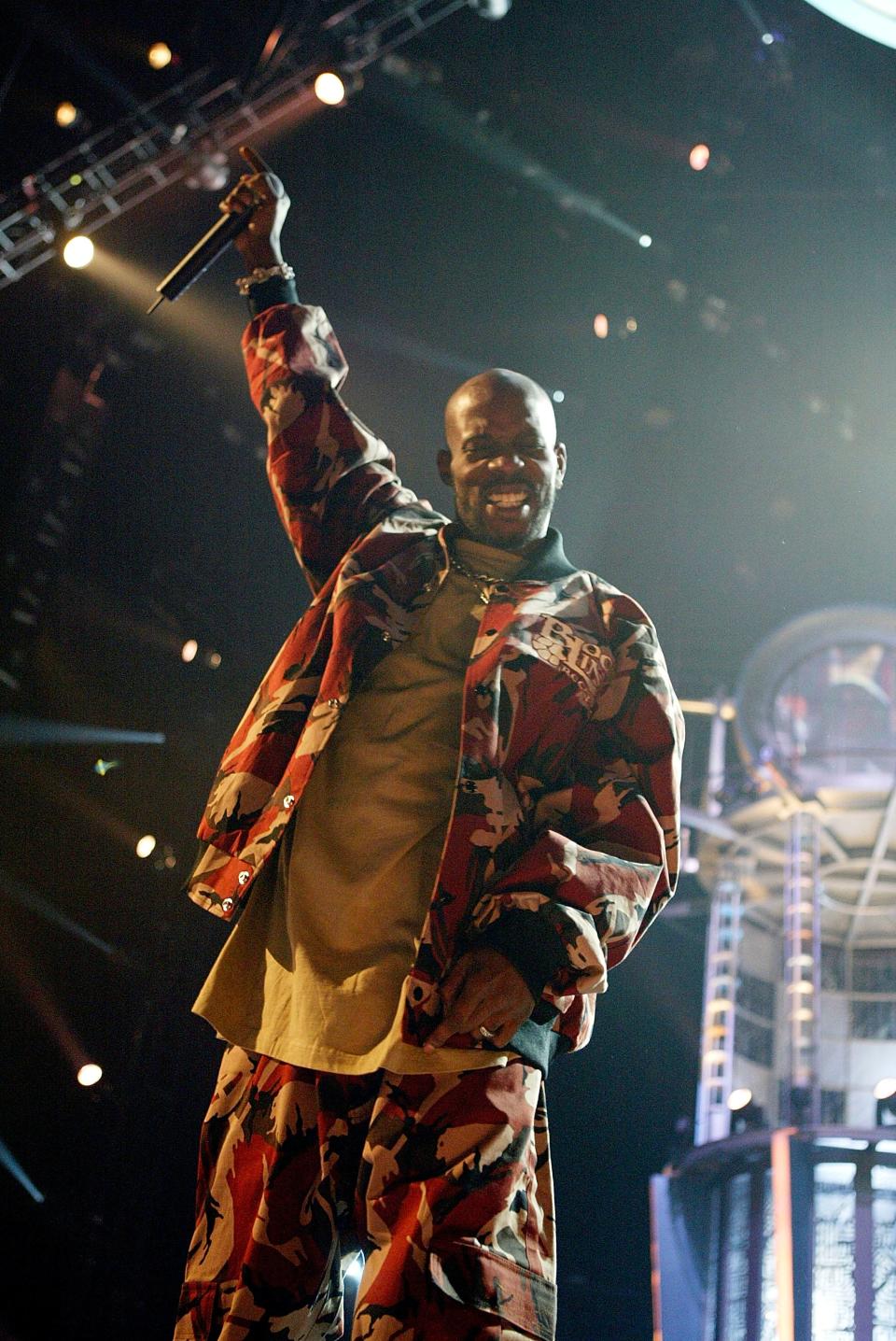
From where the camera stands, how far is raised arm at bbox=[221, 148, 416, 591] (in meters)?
1.97

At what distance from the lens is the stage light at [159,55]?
4039 millimetres

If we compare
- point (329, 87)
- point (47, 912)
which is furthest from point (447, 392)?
point (47, 912)

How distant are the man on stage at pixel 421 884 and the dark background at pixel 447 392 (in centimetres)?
167

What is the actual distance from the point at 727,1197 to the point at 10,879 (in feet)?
8.56

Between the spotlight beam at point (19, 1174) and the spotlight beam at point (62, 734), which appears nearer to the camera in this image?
the spotlight beam at point (19, 1174)

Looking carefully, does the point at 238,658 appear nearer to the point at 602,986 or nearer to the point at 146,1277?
the point at 146,1277

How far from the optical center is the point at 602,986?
1.37 metres

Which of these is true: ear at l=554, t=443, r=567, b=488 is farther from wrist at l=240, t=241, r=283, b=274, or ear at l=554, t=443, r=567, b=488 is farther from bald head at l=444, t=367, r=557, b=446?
wrist at l=240, t=241, r=283, b=274

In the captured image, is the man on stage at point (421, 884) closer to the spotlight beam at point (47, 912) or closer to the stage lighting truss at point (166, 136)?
the spotlight beam at point (47, 912)

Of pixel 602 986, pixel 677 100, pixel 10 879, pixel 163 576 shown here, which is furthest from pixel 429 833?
pixel 677 100

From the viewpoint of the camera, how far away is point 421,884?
1.55m

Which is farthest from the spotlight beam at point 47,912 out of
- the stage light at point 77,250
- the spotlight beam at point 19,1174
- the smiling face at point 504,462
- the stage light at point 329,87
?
the stage light at point 329,87

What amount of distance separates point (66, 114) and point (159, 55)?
0.39 m

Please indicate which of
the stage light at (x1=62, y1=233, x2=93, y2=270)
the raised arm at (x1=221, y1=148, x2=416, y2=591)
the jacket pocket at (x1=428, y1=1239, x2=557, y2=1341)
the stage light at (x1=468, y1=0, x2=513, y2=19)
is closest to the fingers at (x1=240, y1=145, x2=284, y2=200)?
the raised arm at (x1=221, y1=148, x2=416, y2=591)
